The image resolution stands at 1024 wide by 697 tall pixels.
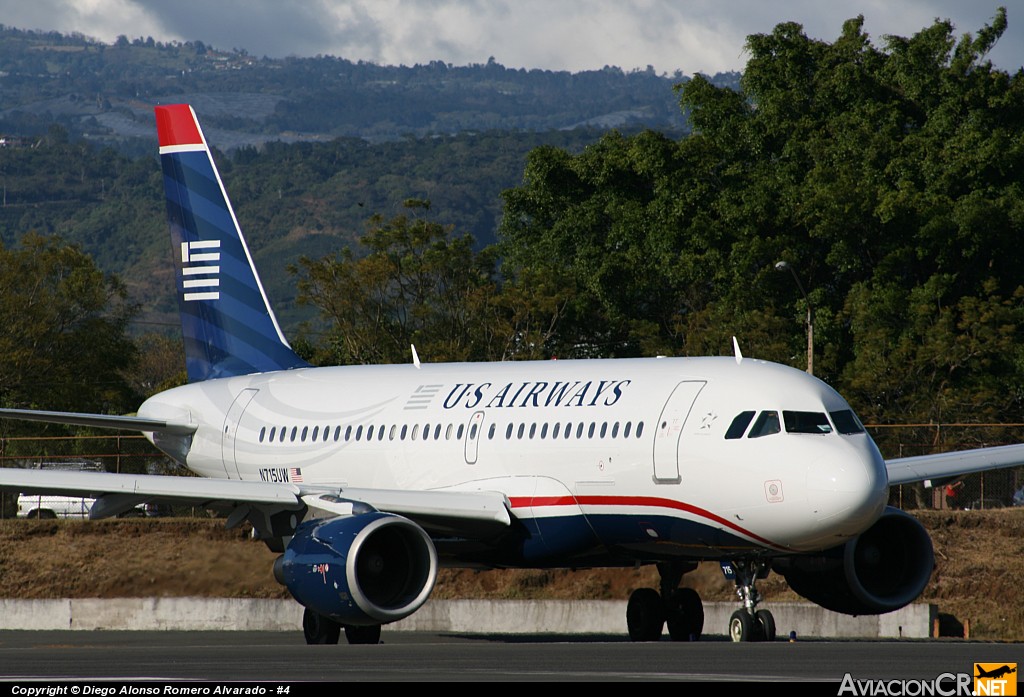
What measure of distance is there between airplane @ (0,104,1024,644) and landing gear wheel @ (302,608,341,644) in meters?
0.05

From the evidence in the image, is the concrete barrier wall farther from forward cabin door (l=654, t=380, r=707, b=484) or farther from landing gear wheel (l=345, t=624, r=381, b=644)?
forward cabin door (l=654, t=380, r=707, b=484)

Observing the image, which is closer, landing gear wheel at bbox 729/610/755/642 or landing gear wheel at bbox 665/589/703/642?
landing gear wheel at bbox 729/610/755/642

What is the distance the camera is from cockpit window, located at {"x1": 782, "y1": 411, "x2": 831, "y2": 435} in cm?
2067

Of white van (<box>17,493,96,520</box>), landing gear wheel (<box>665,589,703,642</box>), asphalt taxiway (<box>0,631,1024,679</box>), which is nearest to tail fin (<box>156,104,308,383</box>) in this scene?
landing gear wheel (<box>665,589,703,642</box>)

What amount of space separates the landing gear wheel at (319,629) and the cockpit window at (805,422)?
7.75 m

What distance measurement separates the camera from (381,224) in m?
70.0

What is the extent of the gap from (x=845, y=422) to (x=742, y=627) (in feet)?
9.77

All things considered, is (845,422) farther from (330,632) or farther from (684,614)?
(330,632)

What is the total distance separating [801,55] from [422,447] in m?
46.3

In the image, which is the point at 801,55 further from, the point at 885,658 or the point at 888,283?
the point at 885,658

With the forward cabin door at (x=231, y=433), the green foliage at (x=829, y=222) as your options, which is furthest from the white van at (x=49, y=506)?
the forward cabin door at (x=231, y=433)

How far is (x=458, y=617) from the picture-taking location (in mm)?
31078

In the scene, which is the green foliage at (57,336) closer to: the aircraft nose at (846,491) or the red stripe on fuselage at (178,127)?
the red stripe on fuselage at (178,127)

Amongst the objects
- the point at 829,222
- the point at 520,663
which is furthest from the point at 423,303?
the point at 520,663
